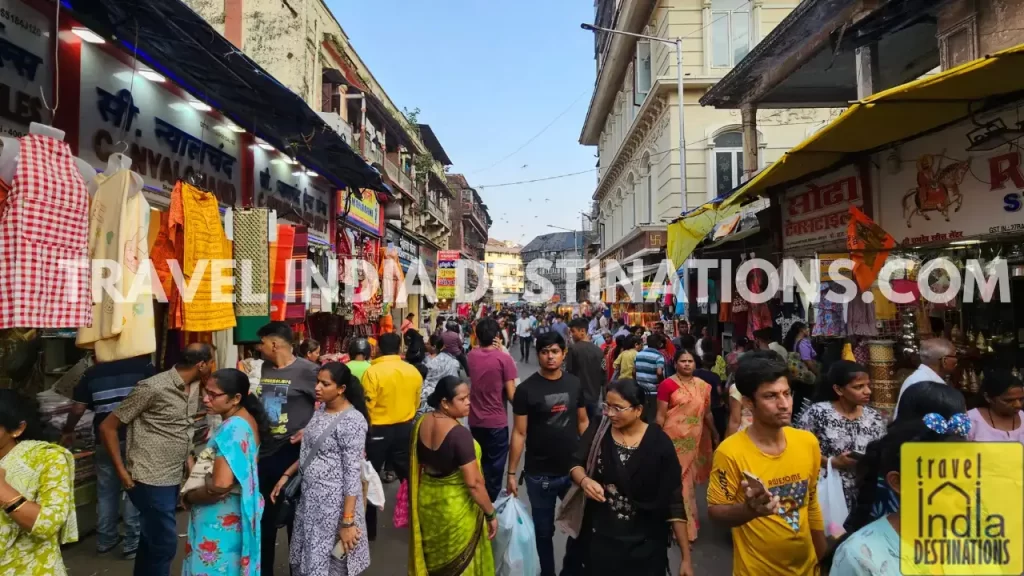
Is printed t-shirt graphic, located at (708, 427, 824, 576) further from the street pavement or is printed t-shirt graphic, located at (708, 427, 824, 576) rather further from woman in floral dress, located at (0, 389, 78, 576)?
woman in floral dress, located at (0, 389, 78, 576)

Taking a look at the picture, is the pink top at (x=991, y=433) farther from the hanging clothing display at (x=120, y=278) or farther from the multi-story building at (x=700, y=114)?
the multi-story building at (x=700, y=114)

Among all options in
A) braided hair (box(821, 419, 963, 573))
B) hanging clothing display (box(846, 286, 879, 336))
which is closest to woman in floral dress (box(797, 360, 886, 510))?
braided hair (box(821, 419, 963, 573))

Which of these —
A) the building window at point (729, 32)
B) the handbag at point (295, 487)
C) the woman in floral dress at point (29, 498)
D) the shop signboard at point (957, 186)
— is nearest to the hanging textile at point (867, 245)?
the shop signboard at point (957, 186)

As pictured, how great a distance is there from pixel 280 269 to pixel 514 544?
3.68 meters

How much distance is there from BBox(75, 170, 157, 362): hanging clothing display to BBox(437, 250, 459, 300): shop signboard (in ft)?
55.9

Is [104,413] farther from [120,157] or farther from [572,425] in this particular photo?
[572,425]

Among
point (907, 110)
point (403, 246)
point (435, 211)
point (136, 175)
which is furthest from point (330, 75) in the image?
point (435, 211)

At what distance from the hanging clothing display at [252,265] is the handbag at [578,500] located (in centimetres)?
318

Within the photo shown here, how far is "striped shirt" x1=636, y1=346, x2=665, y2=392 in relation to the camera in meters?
7.20

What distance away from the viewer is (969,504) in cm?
133

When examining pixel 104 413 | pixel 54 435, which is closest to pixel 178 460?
pixel 104 413

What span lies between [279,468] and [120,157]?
91.4 inches

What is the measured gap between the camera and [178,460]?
400cm

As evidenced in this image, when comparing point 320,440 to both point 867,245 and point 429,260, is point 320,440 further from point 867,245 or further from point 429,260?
point 429,260
